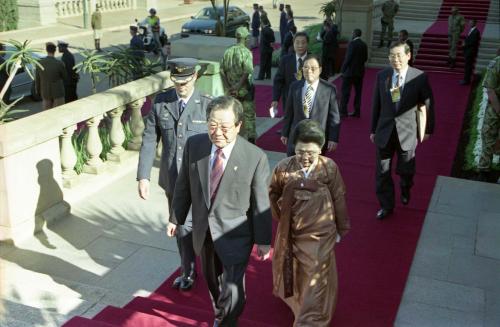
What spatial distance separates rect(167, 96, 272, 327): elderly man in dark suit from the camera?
4.65 metres

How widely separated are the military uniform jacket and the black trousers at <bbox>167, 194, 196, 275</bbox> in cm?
31

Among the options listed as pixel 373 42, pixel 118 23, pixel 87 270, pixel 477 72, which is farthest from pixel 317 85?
pixel 118 23

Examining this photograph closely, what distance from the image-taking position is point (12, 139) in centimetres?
646

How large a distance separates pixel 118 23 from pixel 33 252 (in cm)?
→ 2843

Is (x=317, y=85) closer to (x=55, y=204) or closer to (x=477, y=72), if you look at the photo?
(x=55, y=204)

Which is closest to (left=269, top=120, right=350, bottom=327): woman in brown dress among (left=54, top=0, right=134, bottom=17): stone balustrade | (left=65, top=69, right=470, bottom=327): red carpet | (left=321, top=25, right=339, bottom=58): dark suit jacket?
(left=65, top=69, right=470, bottom=327): red carpet

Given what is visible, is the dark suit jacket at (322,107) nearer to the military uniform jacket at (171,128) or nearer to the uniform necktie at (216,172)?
the military uniform jacket at (171,128)

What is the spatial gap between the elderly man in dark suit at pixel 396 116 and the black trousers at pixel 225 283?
3388 millimetres

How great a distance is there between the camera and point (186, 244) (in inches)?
227

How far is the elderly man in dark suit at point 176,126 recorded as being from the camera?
18.5 feet

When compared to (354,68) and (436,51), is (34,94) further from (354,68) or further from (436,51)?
(436,51)

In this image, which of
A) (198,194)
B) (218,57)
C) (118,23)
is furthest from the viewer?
(118,23)

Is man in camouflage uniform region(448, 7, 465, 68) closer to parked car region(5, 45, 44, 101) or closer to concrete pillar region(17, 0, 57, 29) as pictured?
parked car region(5, 45, 44, 101)

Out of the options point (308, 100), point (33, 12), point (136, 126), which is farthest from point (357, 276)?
point (33, 12)
